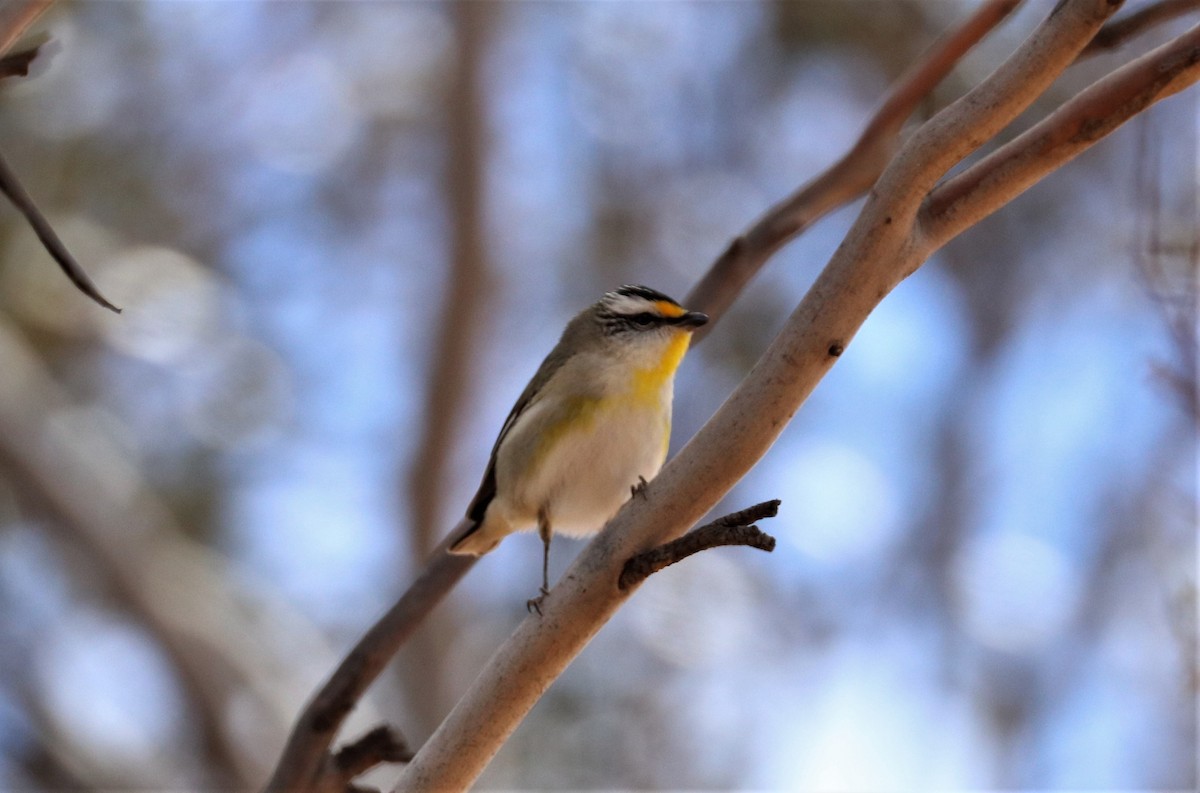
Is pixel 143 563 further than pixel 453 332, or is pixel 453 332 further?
pixel 453 332

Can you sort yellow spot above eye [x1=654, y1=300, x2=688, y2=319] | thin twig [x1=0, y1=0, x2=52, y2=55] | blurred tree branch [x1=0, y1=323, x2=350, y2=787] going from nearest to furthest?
thin twig [x1=0, y1=0, x2=52, y2=55]
yellow spot above eye [x1=654, y1=300, x2=688, y2=319]
blurred tree branch [x1=0, y1=323, x2=350, y2=787]

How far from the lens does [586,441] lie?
2.99 metres

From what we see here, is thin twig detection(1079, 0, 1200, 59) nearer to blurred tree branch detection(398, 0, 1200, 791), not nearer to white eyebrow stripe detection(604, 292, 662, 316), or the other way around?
blurred tree branch detection(398, 0, 1200, 791)

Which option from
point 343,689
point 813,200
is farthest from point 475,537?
point 813,200

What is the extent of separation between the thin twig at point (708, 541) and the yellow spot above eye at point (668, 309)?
4.95 ft

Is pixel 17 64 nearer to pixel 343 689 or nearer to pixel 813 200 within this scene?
pixel 343 689

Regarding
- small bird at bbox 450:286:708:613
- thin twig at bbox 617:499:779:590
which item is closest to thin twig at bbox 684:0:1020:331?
small bird at bbox 450:286:708:613

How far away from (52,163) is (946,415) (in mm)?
6801

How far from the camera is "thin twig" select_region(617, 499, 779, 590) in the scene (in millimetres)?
1554

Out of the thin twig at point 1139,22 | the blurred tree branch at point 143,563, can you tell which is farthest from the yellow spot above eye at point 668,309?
the blurred tree branch at point 143,563

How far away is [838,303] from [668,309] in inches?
67.5

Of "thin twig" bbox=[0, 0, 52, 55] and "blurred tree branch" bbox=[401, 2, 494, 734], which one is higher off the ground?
"blurred tree branch" bbox=[401, 2, 494, 734]

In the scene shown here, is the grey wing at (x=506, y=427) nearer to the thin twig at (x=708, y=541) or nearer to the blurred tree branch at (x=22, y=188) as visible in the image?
the thin twig at (x=708, y=541)

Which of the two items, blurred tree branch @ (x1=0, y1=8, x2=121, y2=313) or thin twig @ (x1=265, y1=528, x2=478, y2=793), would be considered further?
thin twig @ (x1=265, y1=528, x2=478, y2=793)
